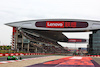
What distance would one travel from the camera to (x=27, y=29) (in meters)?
62.6

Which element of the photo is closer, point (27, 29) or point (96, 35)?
point (96, 35)

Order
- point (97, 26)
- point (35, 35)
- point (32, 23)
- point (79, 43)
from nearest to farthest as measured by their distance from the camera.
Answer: point (97, 26)
point (32, 23)
point (35, 35)
point (79, 43)

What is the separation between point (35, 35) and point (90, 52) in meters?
25.7

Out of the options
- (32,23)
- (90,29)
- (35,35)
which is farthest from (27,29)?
(90,29)

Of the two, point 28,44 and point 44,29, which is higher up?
point 44,29

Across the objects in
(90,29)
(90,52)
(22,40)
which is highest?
(90,29)

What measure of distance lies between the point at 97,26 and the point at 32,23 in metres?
24.3

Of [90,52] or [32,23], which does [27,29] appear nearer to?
[32,23]

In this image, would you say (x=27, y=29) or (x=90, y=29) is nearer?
(x=90, y=29)

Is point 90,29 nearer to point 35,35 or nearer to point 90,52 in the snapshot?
point 90,52

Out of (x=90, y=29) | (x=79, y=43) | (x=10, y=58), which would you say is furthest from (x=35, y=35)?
(x=79, y=43)

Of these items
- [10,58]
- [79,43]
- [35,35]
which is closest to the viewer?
[10,58]

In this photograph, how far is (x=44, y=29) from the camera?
198 feet

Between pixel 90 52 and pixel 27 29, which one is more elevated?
pixel 27 29
